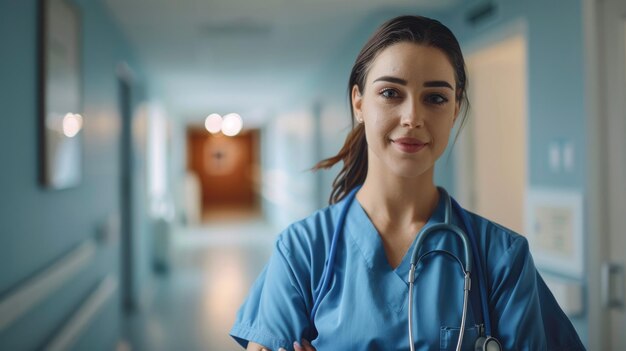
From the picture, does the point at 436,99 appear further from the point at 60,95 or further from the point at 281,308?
the point at 60,95

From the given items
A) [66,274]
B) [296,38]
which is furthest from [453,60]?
[296,38]

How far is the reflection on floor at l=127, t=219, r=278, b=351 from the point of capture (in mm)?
3725

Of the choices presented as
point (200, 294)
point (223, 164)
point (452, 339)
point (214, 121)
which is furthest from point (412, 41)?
point (223, 164)

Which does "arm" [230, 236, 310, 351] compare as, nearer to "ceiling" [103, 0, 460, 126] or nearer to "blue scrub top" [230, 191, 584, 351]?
"blue scrub top" [230, 191, 584, 351]

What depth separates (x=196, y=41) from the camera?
448 centimetres

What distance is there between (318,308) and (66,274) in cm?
174

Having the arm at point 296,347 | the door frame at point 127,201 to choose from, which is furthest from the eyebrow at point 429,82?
the door frame at point 127,201

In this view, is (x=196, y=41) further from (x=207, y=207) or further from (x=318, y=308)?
(x=207, y=207)

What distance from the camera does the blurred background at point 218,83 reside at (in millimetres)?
2004

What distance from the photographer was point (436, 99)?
928 mm

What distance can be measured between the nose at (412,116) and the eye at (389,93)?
3 cm

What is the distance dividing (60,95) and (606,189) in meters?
2.29

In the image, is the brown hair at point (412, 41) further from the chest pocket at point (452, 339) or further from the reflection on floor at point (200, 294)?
the reflection on floor at point (200, 294)

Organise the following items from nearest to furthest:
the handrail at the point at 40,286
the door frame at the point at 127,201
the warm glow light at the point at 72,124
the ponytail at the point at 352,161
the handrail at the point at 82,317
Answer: the ponytail at the point at 352,161, the handrail at the point at 40,286, the handrail at the point at 82,317, the warm glow light at the point at 72,124, the door frame at the point at 127,201
